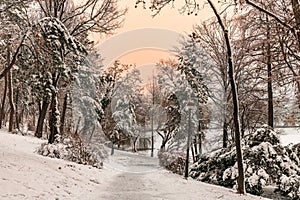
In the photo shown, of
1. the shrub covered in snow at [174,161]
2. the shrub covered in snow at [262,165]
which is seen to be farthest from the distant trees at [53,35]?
the shrub covered in snow at [174,161]

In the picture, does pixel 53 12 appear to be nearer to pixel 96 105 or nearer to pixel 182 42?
pixel 182 42

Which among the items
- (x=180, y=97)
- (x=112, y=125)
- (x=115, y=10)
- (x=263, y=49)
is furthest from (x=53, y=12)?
(x=112, y=125)

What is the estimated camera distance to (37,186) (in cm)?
827

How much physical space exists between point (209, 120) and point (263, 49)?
1266 centimetres

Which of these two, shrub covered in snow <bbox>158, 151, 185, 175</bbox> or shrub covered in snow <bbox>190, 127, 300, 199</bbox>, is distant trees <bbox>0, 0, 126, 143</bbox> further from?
shrub covered in snow <bbox>158, 151, 185, 175</bbox>

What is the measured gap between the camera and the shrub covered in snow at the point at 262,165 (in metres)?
14.3

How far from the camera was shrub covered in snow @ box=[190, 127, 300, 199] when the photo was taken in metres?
14.3

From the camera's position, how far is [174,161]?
24.3 m

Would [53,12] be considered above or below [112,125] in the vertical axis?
above

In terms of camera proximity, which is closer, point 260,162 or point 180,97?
point 260,162

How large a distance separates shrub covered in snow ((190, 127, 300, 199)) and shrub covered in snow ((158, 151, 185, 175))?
4908mm

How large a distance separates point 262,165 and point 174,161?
32.5 ft

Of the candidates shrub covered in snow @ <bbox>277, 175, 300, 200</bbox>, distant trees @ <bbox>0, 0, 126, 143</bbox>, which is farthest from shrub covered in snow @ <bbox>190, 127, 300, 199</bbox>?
distant trees @ <bbox>0, 0, 126, 143</bbox>

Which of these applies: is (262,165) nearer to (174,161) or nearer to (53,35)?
(53,35)
